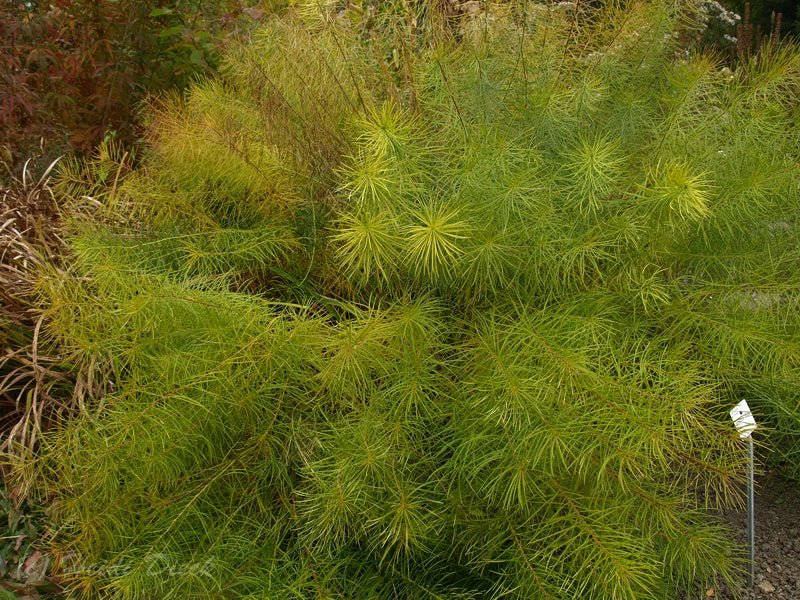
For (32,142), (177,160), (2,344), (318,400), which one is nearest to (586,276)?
(318,400)

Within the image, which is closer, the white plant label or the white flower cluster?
the white plant label

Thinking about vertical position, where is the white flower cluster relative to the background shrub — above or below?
above

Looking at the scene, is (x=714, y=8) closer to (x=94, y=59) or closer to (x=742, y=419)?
(x=94, y=59)

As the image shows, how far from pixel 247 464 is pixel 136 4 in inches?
108

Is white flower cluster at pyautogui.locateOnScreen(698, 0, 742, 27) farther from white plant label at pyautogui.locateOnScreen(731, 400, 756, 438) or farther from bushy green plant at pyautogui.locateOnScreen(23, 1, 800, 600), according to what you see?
white plant label at pyautogui.locateOnScreen(731, 400, 756, 438)

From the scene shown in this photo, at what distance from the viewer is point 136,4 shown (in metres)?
3.96

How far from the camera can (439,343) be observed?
6.84ft

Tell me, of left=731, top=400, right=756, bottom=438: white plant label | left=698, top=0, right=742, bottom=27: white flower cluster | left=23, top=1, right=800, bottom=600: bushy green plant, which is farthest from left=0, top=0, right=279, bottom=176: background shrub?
left=731, top=400, right=756, bottom=438: white plant label

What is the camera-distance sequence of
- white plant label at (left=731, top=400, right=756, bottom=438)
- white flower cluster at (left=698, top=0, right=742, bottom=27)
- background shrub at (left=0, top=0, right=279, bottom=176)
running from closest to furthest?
1. white plant label at (left=731, top=400, right=756, bottom=438)
2. white flower cluster at (left=698, top=0, right=742, bottom=27)
3. background shrub at (left=0, top=0, right=279, bottom=176)

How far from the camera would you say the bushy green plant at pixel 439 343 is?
191 centimetres

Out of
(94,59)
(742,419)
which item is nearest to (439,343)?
(742,419)

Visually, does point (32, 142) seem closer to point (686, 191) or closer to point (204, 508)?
point (204, 508)

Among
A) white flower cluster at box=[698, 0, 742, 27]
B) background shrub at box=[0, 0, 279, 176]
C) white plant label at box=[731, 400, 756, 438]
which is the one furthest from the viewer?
background shrub at box=[0, 0, 279, 176]

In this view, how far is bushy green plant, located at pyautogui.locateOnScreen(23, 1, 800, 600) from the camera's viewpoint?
191 centimetres
